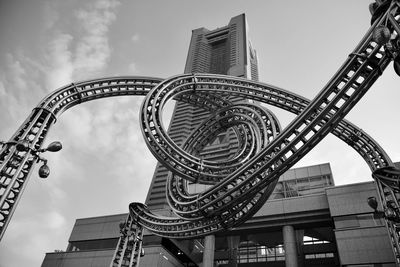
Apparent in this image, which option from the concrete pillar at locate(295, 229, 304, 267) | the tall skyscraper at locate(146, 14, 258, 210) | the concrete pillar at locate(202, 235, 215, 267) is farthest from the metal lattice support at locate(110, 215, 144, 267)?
the tall skyscraper at locate(146, 14, 258, 210)

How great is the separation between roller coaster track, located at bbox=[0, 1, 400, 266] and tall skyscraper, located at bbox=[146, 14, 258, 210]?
70564mm

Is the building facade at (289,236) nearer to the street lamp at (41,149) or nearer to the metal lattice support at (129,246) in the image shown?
the metal lattice support at (129,246)

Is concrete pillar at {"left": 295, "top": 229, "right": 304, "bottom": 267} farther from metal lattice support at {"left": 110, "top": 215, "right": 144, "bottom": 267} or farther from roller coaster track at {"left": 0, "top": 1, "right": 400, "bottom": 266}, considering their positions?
metal lattice support at {"left": 110, "top": 215, "right": 144, "bottom": 267}

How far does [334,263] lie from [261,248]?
11346 millimetres

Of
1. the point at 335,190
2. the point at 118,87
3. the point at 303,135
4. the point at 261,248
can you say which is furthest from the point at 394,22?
the point at 261,248

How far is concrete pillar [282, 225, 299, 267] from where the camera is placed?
33.9 m

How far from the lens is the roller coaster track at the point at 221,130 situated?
12.6 m

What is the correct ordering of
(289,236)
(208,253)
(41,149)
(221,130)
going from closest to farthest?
(41,149) < (221,130) < (289,236) < (208,253)

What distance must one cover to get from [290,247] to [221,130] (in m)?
22.1

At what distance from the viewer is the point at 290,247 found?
35.2 m

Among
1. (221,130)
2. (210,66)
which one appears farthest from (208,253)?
(210,66)

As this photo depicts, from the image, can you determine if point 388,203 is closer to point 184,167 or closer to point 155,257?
point 184,167

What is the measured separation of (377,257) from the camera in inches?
1093

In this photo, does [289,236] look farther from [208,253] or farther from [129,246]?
[129,246]
